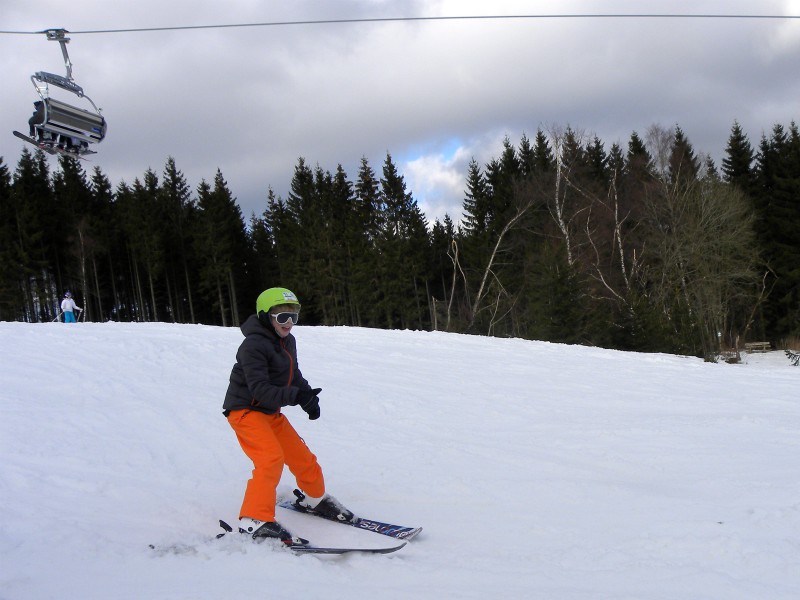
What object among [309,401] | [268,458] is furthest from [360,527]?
[309,401]

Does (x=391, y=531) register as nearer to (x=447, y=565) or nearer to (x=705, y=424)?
(x=447, y=565)

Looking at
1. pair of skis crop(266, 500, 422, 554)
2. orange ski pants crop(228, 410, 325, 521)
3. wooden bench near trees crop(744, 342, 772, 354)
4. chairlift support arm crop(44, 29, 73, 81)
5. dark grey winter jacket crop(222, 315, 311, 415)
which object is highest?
chairlift support arm crop(44, 29, 73, 81)

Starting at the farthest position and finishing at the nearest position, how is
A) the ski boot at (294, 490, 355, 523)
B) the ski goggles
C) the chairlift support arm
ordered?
the chairlift support arm, the ski boot at (294, 490, 355, 523), the ski goggles

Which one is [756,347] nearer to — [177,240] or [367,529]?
[367,529]

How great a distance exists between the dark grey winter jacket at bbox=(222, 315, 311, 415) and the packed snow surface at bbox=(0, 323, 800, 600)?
88 cm

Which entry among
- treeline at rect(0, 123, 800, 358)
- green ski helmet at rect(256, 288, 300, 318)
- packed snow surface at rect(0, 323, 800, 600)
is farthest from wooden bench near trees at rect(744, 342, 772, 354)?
green ski helmet at rect(256, 288, 300, 318)

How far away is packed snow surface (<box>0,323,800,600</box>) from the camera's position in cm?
324

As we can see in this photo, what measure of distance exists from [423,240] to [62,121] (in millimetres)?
35499

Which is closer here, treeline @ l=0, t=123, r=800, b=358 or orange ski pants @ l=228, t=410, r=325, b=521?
orange ski pants @ l=228, t=410, r=325, b=521

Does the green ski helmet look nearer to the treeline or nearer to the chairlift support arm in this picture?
the chairlift support arm

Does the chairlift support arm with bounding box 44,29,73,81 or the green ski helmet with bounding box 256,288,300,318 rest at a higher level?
the chairlift support arm with bounding box 44,29,73,81

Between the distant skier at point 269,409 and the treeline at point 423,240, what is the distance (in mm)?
21977

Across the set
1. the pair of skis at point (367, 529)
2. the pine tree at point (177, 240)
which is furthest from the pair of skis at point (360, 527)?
the pine tree at point (177, 240)

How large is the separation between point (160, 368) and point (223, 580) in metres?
7.59
